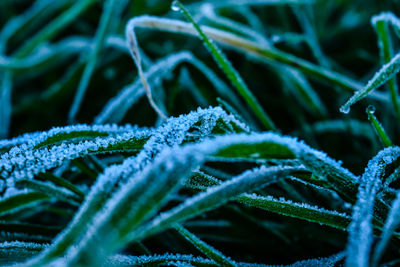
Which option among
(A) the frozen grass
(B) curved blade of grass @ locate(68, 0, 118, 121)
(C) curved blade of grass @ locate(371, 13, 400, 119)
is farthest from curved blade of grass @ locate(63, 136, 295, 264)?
(B) curved blade of grass @ locate(68, 0, 118, 121)

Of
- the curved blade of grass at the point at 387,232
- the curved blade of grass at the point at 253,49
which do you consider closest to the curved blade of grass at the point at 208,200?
the curved blade of grass at the point at 387,232

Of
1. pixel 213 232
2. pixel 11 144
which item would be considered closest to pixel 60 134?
pixel 11 144

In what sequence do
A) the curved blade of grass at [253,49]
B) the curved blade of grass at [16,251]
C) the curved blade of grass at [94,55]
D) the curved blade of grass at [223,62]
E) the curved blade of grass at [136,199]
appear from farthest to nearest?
the curved blade of grass at [94,55]
the curved blade of grass at [253,49]
the curved blade of grass at [223,62]
the curved blade of grass at [16,251]
the curved blade of grass at [136,199]

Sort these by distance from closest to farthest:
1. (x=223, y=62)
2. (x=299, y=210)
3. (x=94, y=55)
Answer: (x=299, y=210)
(x=223, y=62)
(x=94, y=55)

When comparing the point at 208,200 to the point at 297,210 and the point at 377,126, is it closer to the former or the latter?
the point at 297,210

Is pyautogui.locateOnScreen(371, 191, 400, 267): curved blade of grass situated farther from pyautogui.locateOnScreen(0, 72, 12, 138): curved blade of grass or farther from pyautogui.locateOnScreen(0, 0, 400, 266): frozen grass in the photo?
pyautogui.locateOnScreen(0, 72, 12, 138): curved blade of grass

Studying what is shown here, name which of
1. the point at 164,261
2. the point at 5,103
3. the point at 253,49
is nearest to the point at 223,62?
the point at 253,49

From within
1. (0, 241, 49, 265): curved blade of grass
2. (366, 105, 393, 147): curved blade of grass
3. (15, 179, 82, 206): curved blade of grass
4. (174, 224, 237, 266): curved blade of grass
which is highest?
(366, 105, 393, 147): curved blade of grass

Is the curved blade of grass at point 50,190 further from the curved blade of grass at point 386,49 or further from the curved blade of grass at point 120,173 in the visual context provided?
the curved blade of grass at point 386,49

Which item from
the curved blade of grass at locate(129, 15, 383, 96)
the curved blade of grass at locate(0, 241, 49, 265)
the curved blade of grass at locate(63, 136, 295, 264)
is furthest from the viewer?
the curved blade of grass at locate(129, 15, 383, 96)
